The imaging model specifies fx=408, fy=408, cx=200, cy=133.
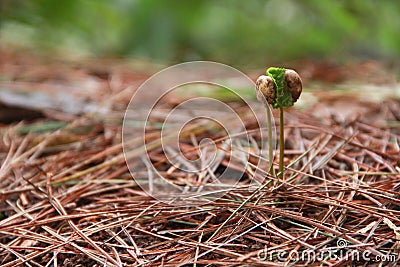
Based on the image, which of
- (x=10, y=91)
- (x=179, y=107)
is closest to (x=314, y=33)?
(x=179, y=107)

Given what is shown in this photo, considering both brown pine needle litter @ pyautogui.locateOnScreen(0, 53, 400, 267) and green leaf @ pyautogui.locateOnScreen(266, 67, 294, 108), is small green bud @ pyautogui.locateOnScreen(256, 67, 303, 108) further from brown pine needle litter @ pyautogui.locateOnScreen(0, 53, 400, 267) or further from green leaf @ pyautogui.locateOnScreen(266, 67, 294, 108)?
brown pine needle litter @ pyautogui.locateOnScreen(0, 53, 400, 267)

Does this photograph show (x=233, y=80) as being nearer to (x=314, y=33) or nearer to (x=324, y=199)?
(x=314, y=33)
